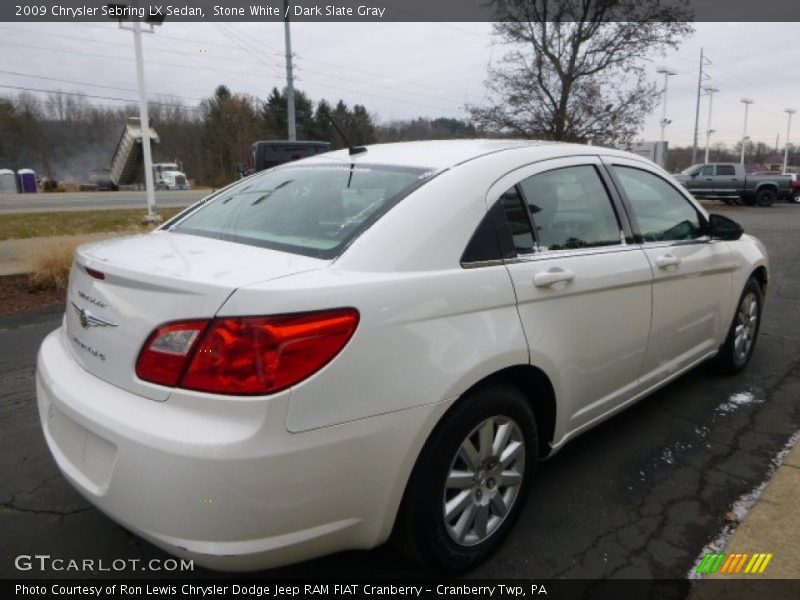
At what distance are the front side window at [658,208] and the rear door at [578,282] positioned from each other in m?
0.24

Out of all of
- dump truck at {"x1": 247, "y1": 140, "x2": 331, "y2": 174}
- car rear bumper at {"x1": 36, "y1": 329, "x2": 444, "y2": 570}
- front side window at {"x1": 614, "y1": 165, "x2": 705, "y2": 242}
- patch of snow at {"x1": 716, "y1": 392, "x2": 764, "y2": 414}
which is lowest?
patch of snow at {"x1": 716, "y1": 392, "x2": 764, "y2": 414}

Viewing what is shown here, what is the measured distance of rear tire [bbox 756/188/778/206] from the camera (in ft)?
83.8

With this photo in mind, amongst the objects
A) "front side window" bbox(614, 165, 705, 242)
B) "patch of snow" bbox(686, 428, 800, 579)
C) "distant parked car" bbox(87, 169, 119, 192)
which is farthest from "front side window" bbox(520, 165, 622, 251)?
"distant parked car" bbox(87, 169, 119, 192)

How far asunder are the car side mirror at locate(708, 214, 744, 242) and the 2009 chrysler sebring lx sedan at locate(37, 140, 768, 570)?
1031 mm

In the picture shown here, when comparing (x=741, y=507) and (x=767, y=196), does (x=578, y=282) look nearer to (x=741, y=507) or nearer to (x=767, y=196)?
(x=741, y=507)

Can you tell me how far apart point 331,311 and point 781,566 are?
6.64 ft

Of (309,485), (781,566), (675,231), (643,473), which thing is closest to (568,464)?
(643,473)

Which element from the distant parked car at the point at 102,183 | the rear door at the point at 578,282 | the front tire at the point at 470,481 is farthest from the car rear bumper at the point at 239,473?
the distant parked car at the point at 102,183

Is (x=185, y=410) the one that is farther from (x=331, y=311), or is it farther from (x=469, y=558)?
(x=469, y=558)

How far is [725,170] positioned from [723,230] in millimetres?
25688

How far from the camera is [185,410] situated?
1.74 meters

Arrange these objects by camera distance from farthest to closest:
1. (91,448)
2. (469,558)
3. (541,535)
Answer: (541,535), (469,558), (91,448)

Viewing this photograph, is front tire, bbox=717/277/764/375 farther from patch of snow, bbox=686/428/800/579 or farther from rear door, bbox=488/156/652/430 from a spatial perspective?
rear door, bbox=488/156/652/430

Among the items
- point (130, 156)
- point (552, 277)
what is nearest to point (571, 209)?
point (552, 277)
